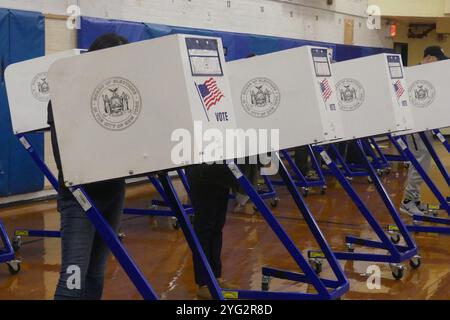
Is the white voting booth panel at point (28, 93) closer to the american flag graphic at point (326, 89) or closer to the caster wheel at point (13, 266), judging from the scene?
the caster wheel at point (13, 266)

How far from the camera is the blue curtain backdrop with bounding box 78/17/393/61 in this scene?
8422 mm

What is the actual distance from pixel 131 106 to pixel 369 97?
9.01 feet

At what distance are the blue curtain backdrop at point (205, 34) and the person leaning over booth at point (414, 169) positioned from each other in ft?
6.57

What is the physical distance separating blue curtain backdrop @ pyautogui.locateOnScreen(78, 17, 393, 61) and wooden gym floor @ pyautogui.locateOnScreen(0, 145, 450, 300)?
205 cm

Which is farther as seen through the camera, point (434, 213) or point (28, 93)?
point (434, 213)

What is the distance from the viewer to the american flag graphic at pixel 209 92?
9.68ft

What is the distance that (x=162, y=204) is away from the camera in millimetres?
7242

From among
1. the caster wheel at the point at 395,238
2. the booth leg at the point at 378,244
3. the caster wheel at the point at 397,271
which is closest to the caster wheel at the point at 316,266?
the booth leg at the point at 378,244

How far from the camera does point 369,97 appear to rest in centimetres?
523

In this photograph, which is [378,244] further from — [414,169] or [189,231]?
[189,231]

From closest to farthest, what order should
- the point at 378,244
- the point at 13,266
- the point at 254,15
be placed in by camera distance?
the point at 13,266
the point at 378,244
the point at 254,15

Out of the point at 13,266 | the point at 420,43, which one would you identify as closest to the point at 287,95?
the point at 13,266

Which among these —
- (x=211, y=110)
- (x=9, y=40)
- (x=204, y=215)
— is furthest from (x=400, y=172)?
(x=211, y=110)

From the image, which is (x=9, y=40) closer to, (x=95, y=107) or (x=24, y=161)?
(x=24, y=161)
